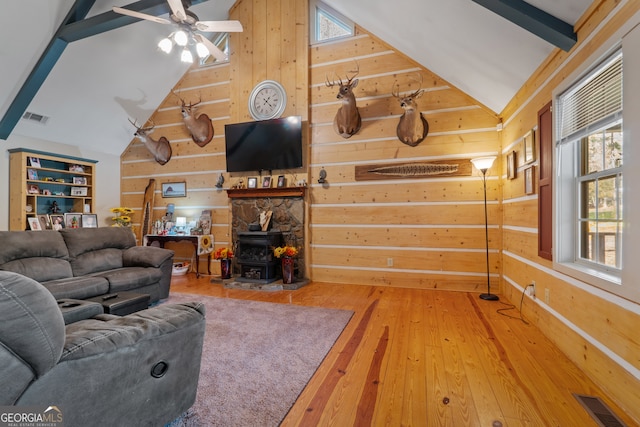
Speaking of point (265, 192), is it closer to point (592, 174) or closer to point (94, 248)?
point (94, 248)

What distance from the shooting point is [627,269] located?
1.67m

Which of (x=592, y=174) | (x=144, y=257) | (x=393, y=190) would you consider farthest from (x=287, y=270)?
(x=592, y=174)

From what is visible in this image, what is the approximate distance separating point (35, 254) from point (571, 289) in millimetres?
5030

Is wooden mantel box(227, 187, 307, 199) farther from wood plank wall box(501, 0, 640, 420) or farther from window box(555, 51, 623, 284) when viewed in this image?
window box(555, 51, 623, 284)

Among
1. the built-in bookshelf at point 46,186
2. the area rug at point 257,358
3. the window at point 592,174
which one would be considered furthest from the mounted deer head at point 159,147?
the window at point 592,174

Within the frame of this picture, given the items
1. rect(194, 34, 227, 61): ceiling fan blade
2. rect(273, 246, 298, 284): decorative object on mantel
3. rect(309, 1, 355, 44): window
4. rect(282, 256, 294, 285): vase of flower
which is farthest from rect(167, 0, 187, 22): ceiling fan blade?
rect(282, 256, 294, 285): vase of flower

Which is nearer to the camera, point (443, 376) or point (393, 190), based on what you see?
point (443, 376)

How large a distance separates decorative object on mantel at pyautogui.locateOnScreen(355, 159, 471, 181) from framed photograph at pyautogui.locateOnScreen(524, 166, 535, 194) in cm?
106

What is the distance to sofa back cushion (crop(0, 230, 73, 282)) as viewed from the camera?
→ 2963 mm

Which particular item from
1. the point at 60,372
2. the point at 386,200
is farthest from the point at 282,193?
the point at 60,372

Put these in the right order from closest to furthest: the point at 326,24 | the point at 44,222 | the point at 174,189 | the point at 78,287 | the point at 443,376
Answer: the point at 443,376 → the point at 78,287 → the point at 326,24 → the point at 44,222 → the point at 174,189

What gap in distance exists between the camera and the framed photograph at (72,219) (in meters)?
5.50

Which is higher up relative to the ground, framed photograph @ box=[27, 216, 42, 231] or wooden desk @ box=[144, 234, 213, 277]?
framed photograph @ box=[27, 216, 42, 231]

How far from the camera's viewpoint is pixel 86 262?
3.47 metres
